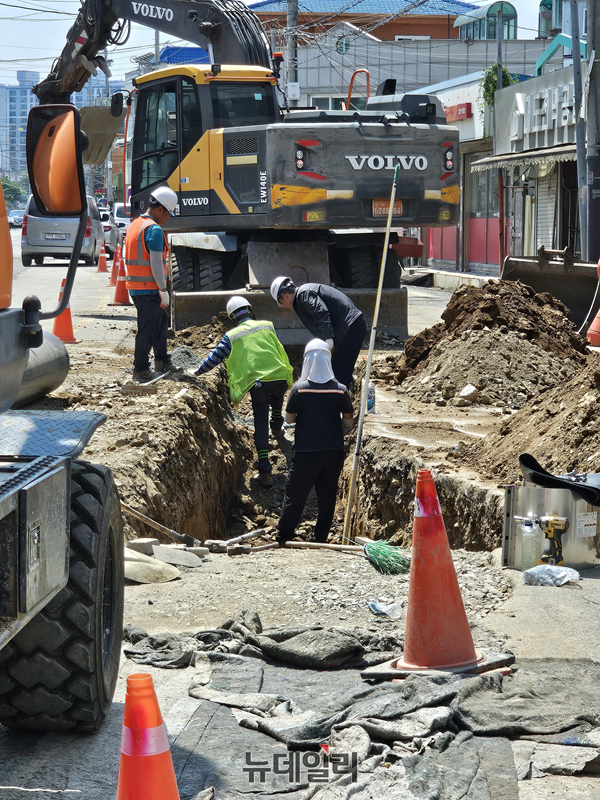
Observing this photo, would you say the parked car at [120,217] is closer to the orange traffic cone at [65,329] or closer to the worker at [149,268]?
the orange traffic cone at [65,329]

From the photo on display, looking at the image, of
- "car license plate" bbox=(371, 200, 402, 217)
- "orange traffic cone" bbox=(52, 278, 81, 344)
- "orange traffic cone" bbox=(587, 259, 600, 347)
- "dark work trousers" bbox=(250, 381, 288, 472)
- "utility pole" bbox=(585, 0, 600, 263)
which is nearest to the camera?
"dark work trousers" bbox=(250, 381, 288, 472)

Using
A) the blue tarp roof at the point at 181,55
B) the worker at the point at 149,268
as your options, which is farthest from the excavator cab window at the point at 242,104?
the blue tarp roof at the point at 181,55

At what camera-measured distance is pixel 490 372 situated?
11.5m

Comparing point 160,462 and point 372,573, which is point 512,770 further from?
point 160,462

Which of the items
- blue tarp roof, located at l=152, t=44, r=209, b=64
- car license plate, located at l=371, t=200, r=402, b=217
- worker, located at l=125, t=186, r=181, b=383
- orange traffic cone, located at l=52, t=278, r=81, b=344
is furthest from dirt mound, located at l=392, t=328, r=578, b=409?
blue tarp roof, located at l=152, t=44, r=209, b=64

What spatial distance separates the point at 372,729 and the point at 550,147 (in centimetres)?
2093

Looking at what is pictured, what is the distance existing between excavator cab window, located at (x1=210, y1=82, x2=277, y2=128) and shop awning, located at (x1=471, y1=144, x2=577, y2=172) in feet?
27.7

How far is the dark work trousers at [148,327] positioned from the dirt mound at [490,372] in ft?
10.6

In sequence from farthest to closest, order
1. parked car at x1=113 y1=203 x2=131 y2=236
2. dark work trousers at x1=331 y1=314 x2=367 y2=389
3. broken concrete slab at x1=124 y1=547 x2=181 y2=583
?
1. parked car at x1=113 y1=203 x2=131 y2=236
2. dark work trousers at x1=331 y1=314 x2=367 y2=389
3. broken concrete slab at x1=124 y1=547 x2=181 y2=583

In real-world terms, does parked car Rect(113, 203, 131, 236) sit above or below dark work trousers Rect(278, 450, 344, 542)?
above

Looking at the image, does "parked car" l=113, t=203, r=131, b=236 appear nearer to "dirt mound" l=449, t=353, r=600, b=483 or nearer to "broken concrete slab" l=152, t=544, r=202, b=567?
"dirt mound" l=449, t=353, r=600, b=483

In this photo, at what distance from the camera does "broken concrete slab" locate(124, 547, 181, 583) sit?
5.91 meters

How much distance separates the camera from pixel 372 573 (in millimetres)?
6297

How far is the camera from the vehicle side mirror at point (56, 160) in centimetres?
312
